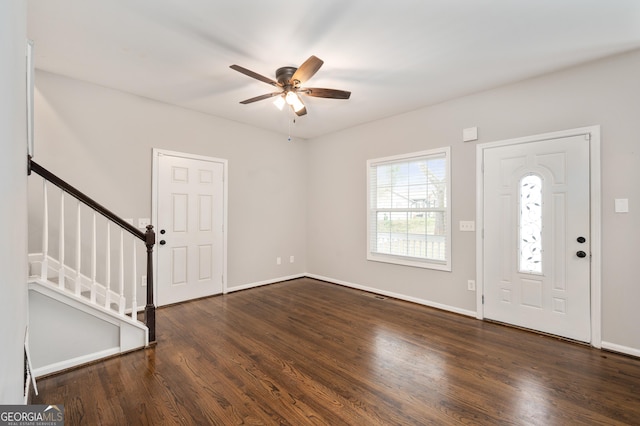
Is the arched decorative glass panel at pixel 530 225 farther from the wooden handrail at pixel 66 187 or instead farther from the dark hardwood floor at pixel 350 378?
the wooden handrail at pixel 66 187

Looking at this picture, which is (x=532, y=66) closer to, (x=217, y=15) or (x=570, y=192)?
(x=570, y=192)

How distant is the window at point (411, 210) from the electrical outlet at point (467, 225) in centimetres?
17

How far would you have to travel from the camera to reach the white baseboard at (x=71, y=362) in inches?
88.0

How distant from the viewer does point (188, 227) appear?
4172 mm

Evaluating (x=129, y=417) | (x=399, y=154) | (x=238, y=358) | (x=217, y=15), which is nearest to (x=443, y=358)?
(x=238, y=358)

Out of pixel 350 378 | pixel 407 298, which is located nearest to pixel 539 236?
pixel 407 298

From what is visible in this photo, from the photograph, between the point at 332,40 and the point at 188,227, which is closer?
the point at 332,40

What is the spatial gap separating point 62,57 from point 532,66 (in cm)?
464

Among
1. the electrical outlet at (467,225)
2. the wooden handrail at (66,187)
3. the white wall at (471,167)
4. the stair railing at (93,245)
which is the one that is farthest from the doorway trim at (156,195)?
the electrical outlet at (467,225)

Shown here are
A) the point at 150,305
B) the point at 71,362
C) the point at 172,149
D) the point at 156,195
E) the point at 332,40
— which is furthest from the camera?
the point at 172,149

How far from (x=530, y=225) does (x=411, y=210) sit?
146cm

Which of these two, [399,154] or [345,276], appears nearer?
[399,154]

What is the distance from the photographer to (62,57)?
277cm

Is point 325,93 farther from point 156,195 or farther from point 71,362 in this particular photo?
point 71,362
